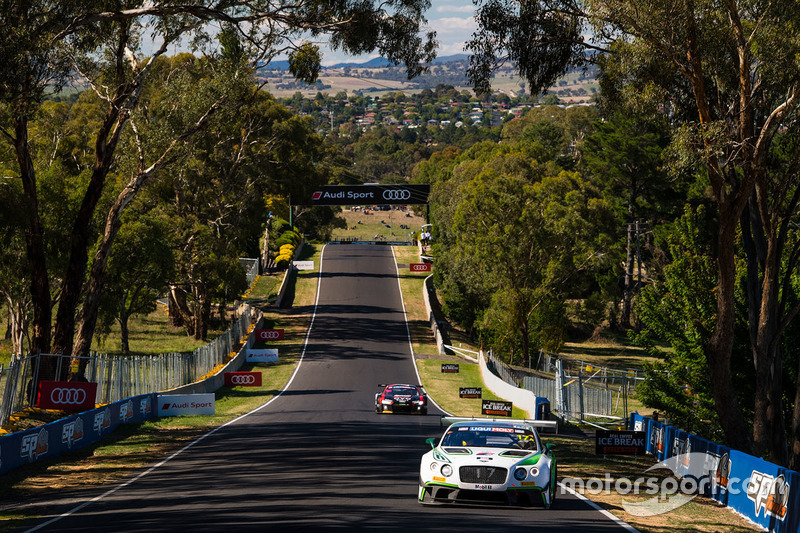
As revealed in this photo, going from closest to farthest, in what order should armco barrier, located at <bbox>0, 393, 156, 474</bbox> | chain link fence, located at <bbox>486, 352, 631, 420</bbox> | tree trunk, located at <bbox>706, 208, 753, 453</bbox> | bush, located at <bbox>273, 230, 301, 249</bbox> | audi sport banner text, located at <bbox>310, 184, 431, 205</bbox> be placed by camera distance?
armco barrier, located at <bbox>0, 393, 156, 474</bbox> → tree trunk, located at <bbox>706, 208, 753, 453</bbox> → chain link fence, located at <bbox>486, 352, 631, 420</bbox> → audi sport banner text, located at <bbox>310, 184, 431, 205</bbox> → bush, located at <bbox>273, 230, 301, 249</bbox>

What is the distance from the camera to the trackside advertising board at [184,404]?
3131 centimetres

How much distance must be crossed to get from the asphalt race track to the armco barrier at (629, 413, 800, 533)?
2.58 metres

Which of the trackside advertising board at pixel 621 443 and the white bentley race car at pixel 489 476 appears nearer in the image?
the white bentley race car at pixel 489 476

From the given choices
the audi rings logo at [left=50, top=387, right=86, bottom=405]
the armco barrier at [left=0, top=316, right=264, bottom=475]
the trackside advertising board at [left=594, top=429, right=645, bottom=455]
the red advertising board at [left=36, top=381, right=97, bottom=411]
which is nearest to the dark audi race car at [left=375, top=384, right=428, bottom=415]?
the armco barrier at [left=0, top=316, right=264, bottom=475]

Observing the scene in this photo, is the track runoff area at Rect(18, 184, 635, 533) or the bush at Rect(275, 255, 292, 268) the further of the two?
the bush at Rect(275, 255, 292, 268)

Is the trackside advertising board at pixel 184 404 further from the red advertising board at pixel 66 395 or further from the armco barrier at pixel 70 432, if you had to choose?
the red advertising board at pixel 66 395

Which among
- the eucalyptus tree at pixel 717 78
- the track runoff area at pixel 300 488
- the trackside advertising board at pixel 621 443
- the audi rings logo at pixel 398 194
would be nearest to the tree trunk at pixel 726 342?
the eucalyptus tree at pixel 717 78

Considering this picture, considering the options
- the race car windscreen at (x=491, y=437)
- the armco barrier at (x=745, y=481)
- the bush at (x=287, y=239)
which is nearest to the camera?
the armco barrier at (x=745, y=481)

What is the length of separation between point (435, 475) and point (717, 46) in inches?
496

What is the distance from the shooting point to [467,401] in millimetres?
42531

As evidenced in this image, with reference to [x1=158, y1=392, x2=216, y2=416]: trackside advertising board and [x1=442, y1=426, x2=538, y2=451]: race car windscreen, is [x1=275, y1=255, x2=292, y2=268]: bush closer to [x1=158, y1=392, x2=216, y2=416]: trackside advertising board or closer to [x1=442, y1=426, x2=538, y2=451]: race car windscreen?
[x1=158, y1=392, x2=216, y2=416]: trackside advertising board

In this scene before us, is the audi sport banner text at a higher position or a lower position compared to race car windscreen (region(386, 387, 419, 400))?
higher

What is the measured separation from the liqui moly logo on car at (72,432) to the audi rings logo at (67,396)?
716mm

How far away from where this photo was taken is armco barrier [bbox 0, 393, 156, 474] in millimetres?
17484
